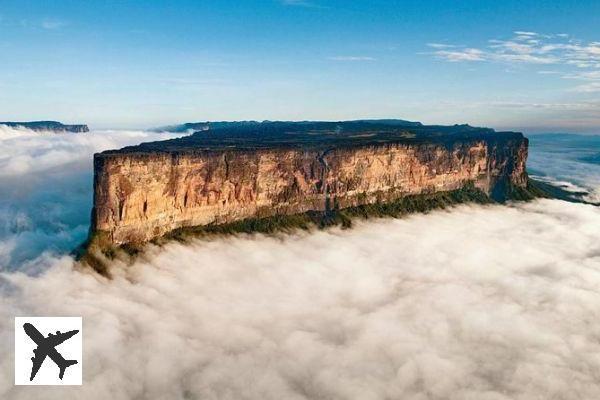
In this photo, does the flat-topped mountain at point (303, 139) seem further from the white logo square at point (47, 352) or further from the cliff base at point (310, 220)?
the white logo square at point (47, 352)

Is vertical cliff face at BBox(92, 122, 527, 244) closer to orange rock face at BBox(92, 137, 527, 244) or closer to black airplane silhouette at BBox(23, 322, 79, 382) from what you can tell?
orange rock face at BBox(92, 137, 527, 244)

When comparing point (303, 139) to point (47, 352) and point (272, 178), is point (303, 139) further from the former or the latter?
point (47, 352)

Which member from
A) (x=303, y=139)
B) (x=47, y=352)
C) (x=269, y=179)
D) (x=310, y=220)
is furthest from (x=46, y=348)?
(x=303, y=139)

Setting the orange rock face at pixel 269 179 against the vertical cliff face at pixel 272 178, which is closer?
the orange rock face at pixel 269 179

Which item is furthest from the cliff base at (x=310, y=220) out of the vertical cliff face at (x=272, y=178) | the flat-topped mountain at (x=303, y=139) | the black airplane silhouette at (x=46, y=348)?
the black airplane silhouette at (x=46, y=348)

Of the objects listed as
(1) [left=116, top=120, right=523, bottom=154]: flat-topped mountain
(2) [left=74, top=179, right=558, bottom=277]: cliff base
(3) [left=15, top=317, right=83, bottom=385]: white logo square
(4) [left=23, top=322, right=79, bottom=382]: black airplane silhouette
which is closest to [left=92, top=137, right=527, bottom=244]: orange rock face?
(2) [left=74, top=179, right=558, bottom=277]: cliff base
